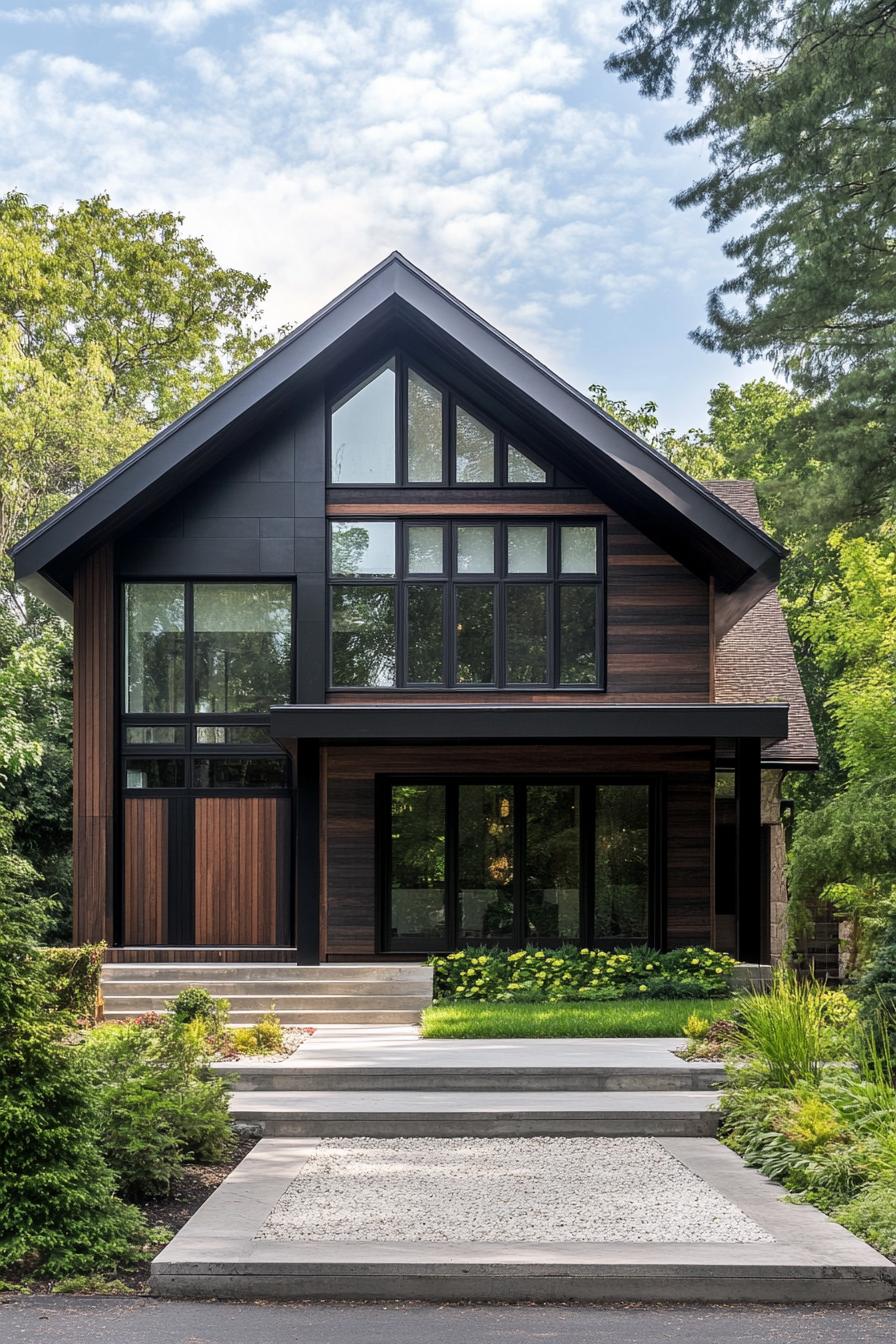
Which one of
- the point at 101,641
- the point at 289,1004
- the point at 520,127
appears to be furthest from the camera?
the point at 520,127

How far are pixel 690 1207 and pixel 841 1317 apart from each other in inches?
55.2

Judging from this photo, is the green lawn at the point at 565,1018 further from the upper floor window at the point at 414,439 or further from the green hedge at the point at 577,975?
the upper floor window at the point at 414,439

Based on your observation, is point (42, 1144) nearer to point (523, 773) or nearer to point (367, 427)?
point (523, 773)

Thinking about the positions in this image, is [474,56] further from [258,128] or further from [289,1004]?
[289,1004]

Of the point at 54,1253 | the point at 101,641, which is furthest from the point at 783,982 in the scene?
the point at 101,641

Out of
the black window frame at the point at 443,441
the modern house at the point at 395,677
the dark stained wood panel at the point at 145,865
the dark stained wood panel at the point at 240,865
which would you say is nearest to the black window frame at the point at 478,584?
the modern house at the point at 395,677

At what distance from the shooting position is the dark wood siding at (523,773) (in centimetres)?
1575

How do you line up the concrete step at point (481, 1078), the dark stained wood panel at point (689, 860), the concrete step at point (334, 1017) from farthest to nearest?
1. the dark stained wood panel at point (689, 860)
2. the concrete step at point (334, 1017)
3. the concrete step at point (481, 1078)

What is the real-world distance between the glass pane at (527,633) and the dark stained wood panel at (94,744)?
481cm

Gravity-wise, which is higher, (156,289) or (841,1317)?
(156,289)

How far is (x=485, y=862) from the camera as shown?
52.1 feet

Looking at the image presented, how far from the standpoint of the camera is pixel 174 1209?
7348 mm

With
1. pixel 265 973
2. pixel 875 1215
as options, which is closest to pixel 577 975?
pixel 265 973

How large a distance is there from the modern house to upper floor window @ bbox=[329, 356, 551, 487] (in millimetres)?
39
